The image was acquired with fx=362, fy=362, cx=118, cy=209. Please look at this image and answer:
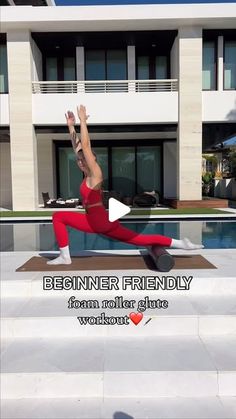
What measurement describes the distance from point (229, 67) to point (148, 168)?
6197 mm

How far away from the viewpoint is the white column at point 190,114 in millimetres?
15023

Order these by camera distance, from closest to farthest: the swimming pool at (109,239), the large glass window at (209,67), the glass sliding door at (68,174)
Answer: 1. the swimming pool at (109,239)
2. the large glass window at (209,67)
3. the glass sliding door at (68,174)

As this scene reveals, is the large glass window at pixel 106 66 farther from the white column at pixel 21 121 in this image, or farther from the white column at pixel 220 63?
the white column at pixel 220 63

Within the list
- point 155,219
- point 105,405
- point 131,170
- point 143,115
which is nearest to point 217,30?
point 143,115

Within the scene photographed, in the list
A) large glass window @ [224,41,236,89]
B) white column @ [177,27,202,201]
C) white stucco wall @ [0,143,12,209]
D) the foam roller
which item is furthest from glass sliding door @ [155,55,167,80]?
the foam roller

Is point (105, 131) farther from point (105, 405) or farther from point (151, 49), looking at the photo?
point (105, 405)

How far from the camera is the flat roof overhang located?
46.3 ft

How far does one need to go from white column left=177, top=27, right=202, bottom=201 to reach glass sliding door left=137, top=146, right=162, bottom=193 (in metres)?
3.86

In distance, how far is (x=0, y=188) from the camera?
63.9 ft

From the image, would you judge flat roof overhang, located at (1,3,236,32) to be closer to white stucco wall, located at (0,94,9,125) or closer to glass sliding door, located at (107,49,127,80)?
glass sliding door, located at (107,49,127,80)

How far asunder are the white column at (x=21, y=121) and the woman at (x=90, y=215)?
1107cm

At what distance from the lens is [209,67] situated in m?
16.2

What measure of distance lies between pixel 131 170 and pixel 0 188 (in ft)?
23.3

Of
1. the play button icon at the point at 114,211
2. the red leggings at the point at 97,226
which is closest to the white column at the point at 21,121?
the red leggings at the point at 97,226
